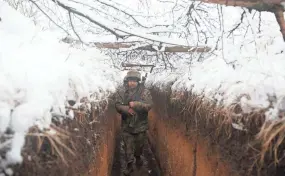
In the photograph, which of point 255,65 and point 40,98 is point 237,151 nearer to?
point 255,65

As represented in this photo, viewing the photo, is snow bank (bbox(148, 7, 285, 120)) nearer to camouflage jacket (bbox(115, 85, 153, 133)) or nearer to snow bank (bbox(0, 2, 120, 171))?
snow bank (bbox(0, 2, 120, 171))

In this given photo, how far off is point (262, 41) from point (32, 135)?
3350 millimetres

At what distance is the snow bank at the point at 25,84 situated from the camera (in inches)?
90.0

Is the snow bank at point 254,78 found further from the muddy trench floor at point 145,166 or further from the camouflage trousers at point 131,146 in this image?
the muddy trench floor at point 145,166

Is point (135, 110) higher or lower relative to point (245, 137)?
lower

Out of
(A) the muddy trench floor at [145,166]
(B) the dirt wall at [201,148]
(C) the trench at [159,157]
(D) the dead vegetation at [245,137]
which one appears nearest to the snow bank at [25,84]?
(C) the trench at [159,157]

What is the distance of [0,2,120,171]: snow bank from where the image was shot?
7.50 feet

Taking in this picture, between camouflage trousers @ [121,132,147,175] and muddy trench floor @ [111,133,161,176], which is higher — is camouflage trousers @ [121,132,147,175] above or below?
above

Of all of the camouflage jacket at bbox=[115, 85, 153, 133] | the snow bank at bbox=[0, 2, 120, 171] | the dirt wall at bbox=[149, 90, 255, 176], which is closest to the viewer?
the snow bank at bbox=[0, 2, 120, 171]

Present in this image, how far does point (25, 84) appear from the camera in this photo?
8.73 ft

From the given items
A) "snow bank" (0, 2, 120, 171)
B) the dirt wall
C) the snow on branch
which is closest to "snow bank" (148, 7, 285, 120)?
the dirt wall

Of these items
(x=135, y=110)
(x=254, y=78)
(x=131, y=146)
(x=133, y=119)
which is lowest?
(x=131, y=146)

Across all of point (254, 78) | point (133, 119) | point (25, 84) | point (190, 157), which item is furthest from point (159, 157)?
point (25, 84)

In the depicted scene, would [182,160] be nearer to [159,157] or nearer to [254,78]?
[254,78]
